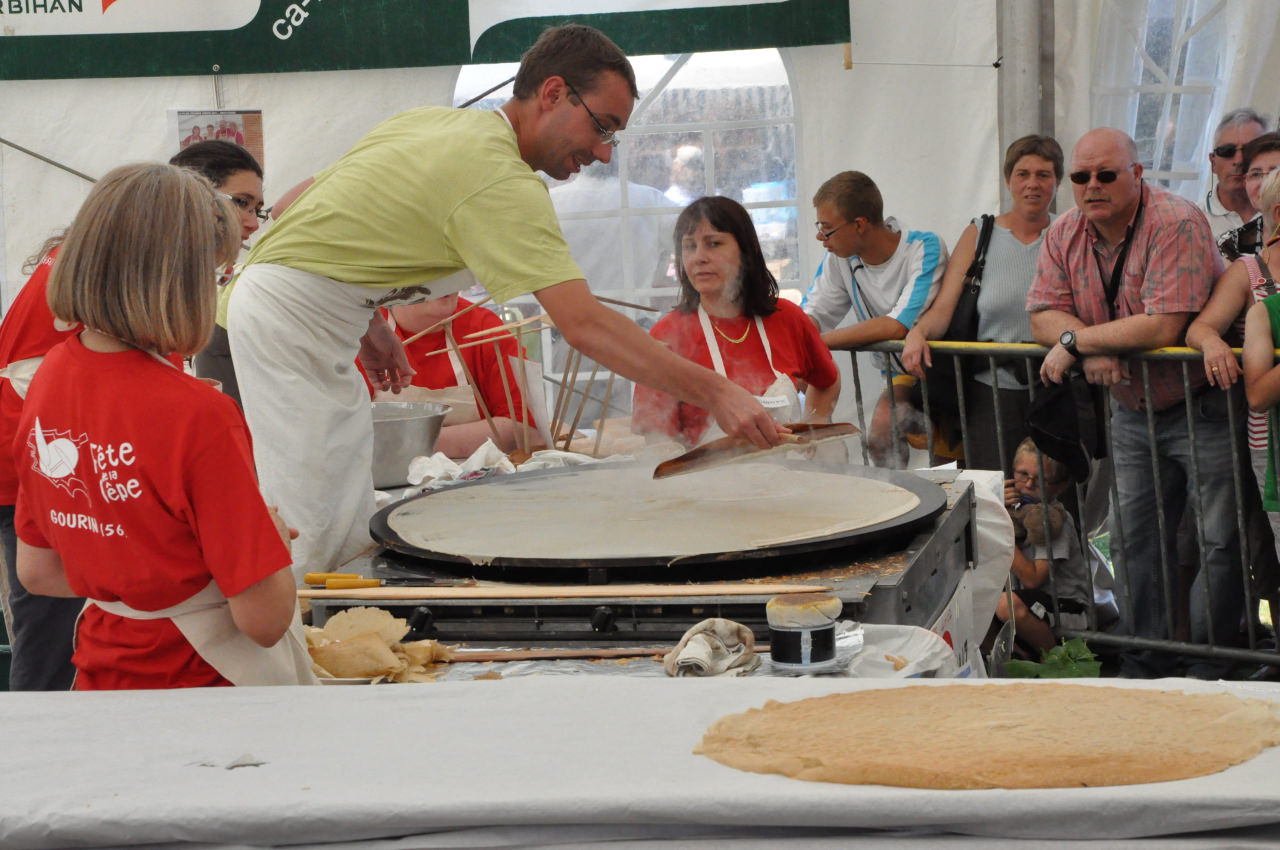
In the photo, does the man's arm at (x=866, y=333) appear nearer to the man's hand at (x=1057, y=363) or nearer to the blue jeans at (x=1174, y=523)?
the man's hand at (x=1057, y=363)

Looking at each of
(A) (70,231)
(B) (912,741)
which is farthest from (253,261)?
(B) (912,741)

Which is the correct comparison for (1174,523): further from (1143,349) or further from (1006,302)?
(1006,302)

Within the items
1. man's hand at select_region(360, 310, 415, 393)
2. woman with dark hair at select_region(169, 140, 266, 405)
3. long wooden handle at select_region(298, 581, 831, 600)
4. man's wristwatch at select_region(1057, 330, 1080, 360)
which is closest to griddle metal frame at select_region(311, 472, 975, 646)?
long wooden handle at select_region(298, 581, 831, 600)

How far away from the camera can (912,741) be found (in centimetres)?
124

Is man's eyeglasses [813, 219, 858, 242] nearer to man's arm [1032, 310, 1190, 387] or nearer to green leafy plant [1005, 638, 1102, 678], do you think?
man's arm [1032, 310, 1190, 387]

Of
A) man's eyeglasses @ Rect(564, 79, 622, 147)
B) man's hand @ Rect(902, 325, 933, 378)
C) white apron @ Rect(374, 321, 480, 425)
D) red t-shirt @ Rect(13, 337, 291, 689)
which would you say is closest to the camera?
red t-shirt @ Rect(13, 337, 291, 689)

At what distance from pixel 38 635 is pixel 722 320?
2537 millimetres

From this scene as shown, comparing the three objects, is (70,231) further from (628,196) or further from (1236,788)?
(628,196)

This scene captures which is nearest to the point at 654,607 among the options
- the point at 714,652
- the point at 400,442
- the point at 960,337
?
the point at 714,652

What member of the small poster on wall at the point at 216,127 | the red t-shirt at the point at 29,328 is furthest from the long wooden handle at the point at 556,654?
the small poster on wall at the point at 216,127

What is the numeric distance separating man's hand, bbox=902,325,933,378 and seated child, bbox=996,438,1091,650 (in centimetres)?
47

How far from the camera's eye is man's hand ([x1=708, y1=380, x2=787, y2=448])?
98.2 inches

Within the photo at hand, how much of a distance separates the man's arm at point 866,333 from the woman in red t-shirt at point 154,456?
3.42 meters

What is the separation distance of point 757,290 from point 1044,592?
4.92 ft
